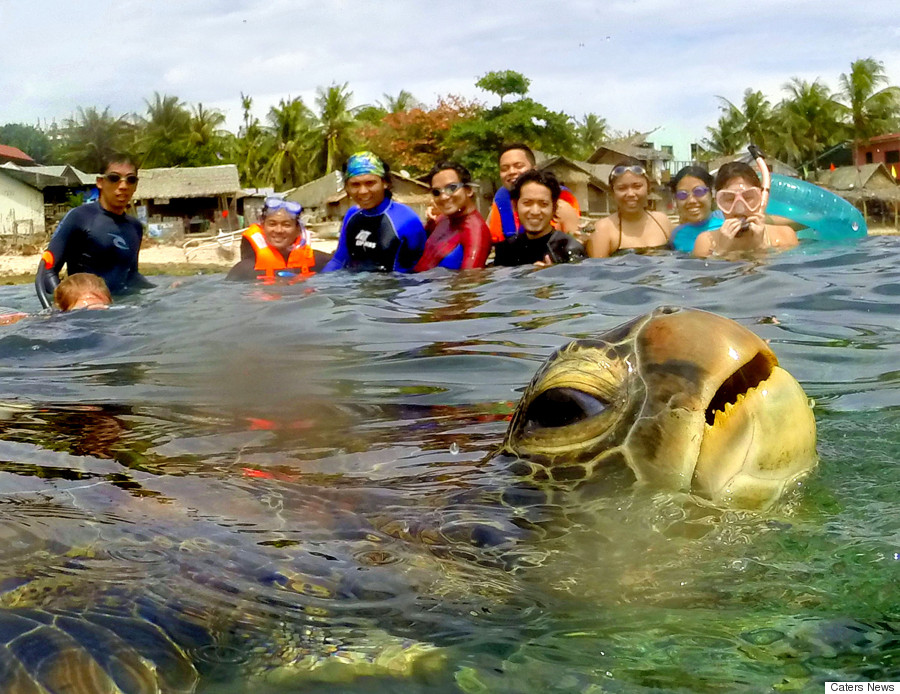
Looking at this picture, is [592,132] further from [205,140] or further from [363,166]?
[363,166]

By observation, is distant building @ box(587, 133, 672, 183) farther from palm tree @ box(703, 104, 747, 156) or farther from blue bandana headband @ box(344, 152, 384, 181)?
blue bandana headband @ box(344, 152, 384, 181)

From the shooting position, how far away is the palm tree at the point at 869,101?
4819cm

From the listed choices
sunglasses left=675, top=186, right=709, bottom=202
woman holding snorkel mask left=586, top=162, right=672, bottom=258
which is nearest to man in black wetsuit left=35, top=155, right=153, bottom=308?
woman holding snorkel mask left=586, top=162, right=672, bottom=258

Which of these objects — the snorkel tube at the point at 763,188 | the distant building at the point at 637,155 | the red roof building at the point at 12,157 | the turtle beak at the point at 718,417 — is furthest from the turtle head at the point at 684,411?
the red roof building at the point at 12,157

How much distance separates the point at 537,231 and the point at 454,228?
37.9 inches

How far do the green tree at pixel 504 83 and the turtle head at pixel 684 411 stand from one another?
149 feet

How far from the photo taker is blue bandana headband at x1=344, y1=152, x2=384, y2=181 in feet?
Answer: 30.1

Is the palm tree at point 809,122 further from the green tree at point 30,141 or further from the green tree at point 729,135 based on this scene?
the green tree at point 30,141

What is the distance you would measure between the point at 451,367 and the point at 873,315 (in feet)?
8.20

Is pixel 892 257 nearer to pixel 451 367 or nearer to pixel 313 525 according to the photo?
pixel 451 367

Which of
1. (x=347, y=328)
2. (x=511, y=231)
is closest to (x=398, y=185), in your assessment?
(x=511, y=231)

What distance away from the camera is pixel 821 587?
149 cm

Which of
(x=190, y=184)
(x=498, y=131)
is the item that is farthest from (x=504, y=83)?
(x=190, y=184)

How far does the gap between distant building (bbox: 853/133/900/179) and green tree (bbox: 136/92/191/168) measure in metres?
37.5
